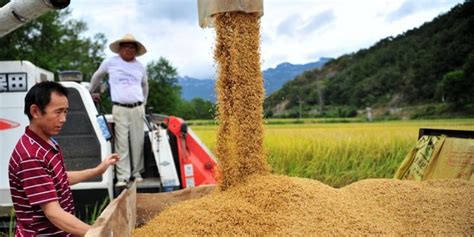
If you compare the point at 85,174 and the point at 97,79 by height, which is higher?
the point at 97,79

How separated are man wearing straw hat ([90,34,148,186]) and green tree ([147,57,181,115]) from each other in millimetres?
34463

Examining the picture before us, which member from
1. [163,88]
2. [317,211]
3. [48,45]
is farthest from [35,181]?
[163,88]

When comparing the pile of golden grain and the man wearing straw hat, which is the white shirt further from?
the pile of golden grain

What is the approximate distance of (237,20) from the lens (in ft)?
9.92

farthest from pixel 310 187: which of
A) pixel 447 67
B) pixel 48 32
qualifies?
pixel 48 32

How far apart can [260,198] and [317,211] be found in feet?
1.02

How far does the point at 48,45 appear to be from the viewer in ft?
85.7

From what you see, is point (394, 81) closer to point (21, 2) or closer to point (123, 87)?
point (123, 87)

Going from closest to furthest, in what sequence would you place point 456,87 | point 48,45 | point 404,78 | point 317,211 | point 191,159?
point 317,211 → point 191,159 → point 456,87 → point 404,78 → point 48,45

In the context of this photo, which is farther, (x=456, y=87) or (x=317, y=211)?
(x=456, y=87)

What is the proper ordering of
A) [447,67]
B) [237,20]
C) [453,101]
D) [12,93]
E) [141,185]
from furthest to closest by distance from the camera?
1. [447,67]
2. [453,101]
3. [141,185]
4. [12,93]
5. [237,20]

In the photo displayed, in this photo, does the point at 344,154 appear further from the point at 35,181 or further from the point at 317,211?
the point at 35,181

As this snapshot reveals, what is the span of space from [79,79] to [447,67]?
20.8ft

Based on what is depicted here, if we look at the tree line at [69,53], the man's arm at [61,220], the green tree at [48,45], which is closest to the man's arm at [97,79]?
the man's arm at [61,220]
